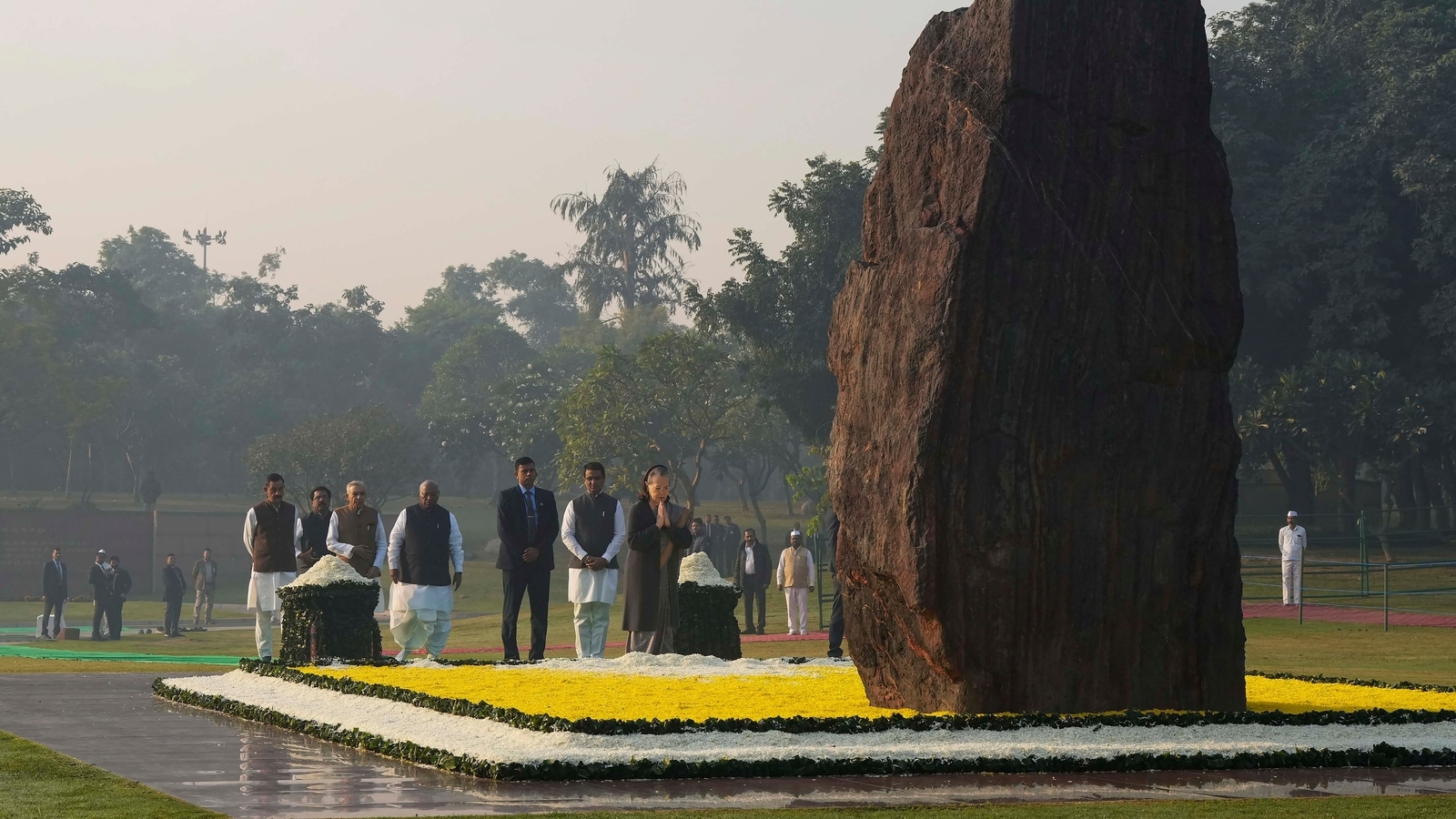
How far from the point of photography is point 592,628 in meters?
15.3

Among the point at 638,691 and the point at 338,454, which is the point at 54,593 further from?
the point at 338,454

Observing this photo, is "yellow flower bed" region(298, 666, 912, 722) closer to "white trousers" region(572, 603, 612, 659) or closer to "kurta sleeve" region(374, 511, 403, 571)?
"white trousers" region(572, 603, 612, 659)

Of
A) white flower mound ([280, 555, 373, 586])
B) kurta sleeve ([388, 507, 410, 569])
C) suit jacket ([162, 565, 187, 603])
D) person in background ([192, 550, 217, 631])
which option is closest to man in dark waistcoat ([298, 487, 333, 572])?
kurta sleeve ([388, 507, 410, 569])

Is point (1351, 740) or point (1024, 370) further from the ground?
point (1024, 370)

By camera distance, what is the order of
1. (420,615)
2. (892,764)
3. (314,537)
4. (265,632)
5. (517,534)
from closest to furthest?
(892,764)
(517,534)
(420,615)
(265,632)
(314,537)

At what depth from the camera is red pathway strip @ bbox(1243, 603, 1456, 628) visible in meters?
26.1

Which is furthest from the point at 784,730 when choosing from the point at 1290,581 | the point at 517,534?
the point at 1290,581

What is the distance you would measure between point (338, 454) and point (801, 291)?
18908 millimetres

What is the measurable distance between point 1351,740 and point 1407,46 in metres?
34.7

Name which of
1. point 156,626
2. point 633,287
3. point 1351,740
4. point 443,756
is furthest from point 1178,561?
point 633,287

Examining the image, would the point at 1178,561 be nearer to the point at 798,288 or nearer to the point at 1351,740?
the point at 1351,740

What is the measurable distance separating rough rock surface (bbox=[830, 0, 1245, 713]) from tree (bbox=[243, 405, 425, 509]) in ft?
155

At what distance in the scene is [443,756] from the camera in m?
8.52

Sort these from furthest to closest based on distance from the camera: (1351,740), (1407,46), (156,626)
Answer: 1. (1407,46)
2. (156,626)
3. (1351,740)
